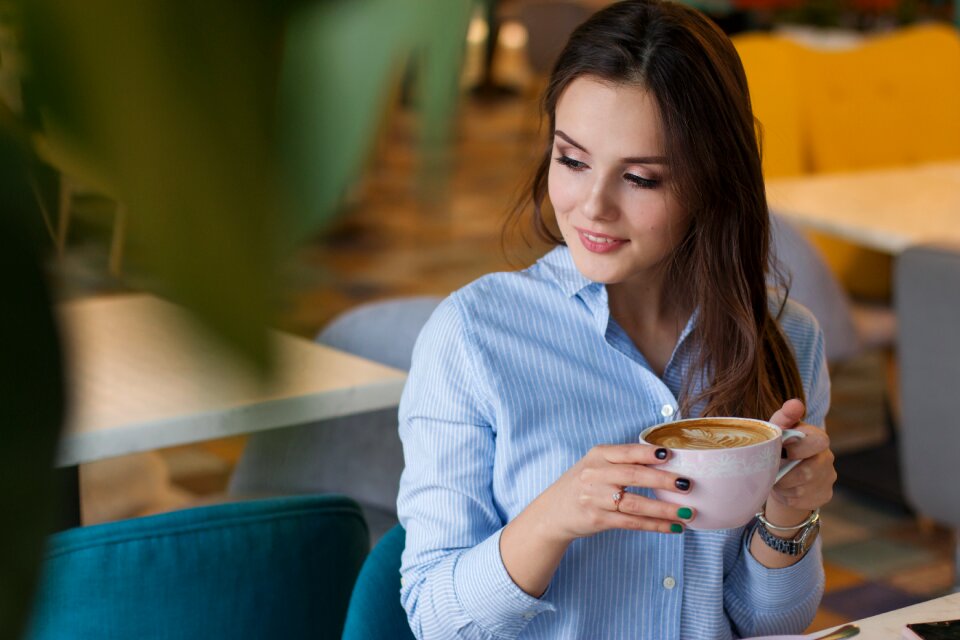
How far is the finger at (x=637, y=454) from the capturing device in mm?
1069

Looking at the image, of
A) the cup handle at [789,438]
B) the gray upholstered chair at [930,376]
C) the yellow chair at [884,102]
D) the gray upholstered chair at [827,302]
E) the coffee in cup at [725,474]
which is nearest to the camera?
the coffee in cup at [725,474]

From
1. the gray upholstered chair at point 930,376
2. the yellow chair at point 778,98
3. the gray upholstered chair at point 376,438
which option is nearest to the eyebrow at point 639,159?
the gray upholstered chair at point 376,438

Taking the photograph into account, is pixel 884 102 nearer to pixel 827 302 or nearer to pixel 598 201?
pixel 827 302

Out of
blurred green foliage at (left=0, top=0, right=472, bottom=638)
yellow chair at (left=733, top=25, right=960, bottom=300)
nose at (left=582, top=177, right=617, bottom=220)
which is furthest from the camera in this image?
yellow chair at (left=733, top=25, right=960, bottom=300)

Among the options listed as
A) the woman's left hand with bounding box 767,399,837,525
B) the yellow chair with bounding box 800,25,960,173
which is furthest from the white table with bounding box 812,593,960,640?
the yellow chair with bounding box 800,25,960,173

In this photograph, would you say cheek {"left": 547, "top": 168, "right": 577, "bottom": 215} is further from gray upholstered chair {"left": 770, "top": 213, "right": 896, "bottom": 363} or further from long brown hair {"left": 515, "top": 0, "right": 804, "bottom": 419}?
gray upholstered chair {"left": 770, "top": 213, "right": 896, "bottom": 363}

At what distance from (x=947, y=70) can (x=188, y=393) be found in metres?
4.49

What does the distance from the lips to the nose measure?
23mm

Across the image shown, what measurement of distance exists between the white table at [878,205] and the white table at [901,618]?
4.57 feet

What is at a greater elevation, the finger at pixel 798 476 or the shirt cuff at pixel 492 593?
the finger at pixel 798 476

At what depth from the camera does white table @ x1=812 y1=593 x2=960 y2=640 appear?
116cm

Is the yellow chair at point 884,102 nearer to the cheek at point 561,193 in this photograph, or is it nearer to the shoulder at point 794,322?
the shoulder at point 794,322

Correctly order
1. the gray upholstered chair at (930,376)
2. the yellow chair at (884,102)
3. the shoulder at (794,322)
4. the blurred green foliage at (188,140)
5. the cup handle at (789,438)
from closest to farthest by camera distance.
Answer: the blurred green foliage at (188,140)
the cup handle at (789,438)
the shoulder at (794,322)
the gray upholstered chair at (930,376)
the yellow chair at (884,102)

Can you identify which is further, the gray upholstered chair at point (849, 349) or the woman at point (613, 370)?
the gray upholstered chair at point (849, 349)
